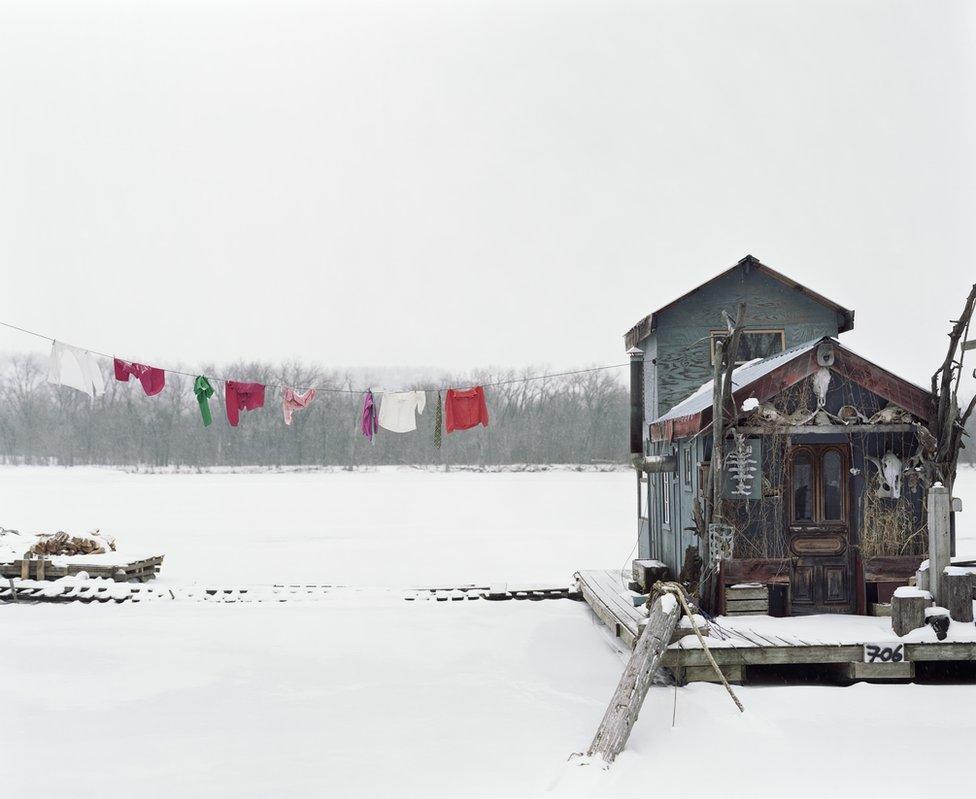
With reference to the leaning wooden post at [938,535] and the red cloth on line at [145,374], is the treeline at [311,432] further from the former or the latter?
the leaning wooden post at [938,535]

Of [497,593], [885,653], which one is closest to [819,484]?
[885,653]

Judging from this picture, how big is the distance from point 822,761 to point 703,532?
337cm

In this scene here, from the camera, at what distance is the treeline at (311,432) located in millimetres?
65750

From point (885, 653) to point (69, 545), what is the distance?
14620mm

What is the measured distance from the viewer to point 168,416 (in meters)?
70.1

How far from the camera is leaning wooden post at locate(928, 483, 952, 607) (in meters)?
8.96

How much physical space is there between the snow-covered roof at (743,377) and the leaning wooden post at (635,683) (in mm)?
2651

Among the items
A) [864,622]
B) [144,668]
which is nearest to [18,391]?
[144,668]

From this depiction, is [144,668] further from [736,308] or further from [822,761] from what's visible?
[736,308]

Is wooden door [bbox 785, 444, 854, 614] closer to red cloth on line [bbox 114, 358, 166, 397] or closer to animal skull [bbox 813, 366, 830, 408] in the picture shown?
animal skull [bbox 813, 366, 830, 408]

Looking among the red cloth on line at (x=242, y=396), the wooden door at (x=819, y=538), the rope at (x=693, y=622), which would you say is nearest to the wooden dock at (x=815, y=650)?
the rope at (x=693, y=622)

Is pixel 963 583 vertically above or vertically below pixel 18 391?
below

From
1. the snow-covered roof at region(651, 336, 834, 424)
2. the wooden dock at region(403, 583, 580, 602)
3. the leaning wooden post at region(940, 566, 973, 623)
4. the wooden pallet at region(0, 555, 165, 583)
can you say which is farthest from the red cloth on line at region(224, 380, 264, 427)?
the leaning wooden post at region(940, 566, 973, 623)

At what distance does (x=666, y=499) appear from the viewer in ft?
40.2
